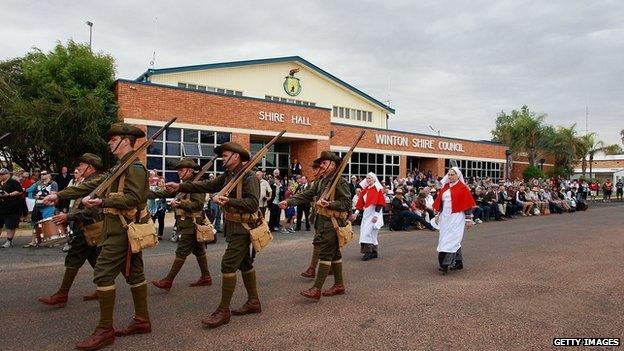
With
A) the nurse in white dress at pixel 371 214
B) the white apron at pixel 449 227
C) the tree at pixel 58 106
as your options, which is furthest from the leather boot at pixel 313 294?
the tree at pixel 58 106

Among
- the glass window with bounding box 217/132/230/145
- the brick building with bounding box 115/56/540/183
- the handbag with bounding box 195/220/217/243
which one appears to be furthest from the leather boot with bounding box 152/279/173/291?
the glass window with bounding box 217/132/230/145

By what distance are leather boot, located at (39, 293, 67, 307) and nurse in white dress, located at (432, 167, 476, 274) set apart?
5.74 m

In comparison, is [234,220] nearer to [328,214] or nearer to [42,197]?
[328,214]

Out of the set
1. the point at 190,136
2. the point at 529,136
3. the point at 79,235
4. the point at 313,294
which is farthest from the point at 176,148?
the point at 529,136

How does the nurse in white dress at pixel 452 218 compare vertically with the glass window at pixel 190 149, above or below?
below

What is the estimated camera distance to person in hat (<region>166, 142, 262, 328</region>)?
4984 millimetres

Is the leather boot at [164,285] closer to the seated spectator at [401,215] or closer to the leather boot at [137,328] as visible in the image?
the leather boot at [137,328]

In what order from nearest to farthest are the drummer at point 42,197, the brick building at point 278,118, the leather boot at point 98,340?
the leather boot at point 98,340, the drummer at point 42,197, the brick building at point 278,118

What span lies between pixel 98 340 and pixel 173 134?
16.0 meters

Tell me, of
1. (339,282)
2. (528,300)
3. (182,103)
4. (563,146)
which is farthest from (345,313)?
(563,146)

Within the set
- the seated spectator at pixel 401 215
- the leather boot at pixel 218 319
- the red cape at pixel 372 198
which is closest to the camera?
the leather boot at pixel 218 319

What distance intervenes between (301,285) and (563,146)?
4172 cm

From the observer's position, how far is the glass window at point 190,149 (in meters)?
19.5

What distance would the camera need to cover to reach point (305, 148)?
80.1ft
